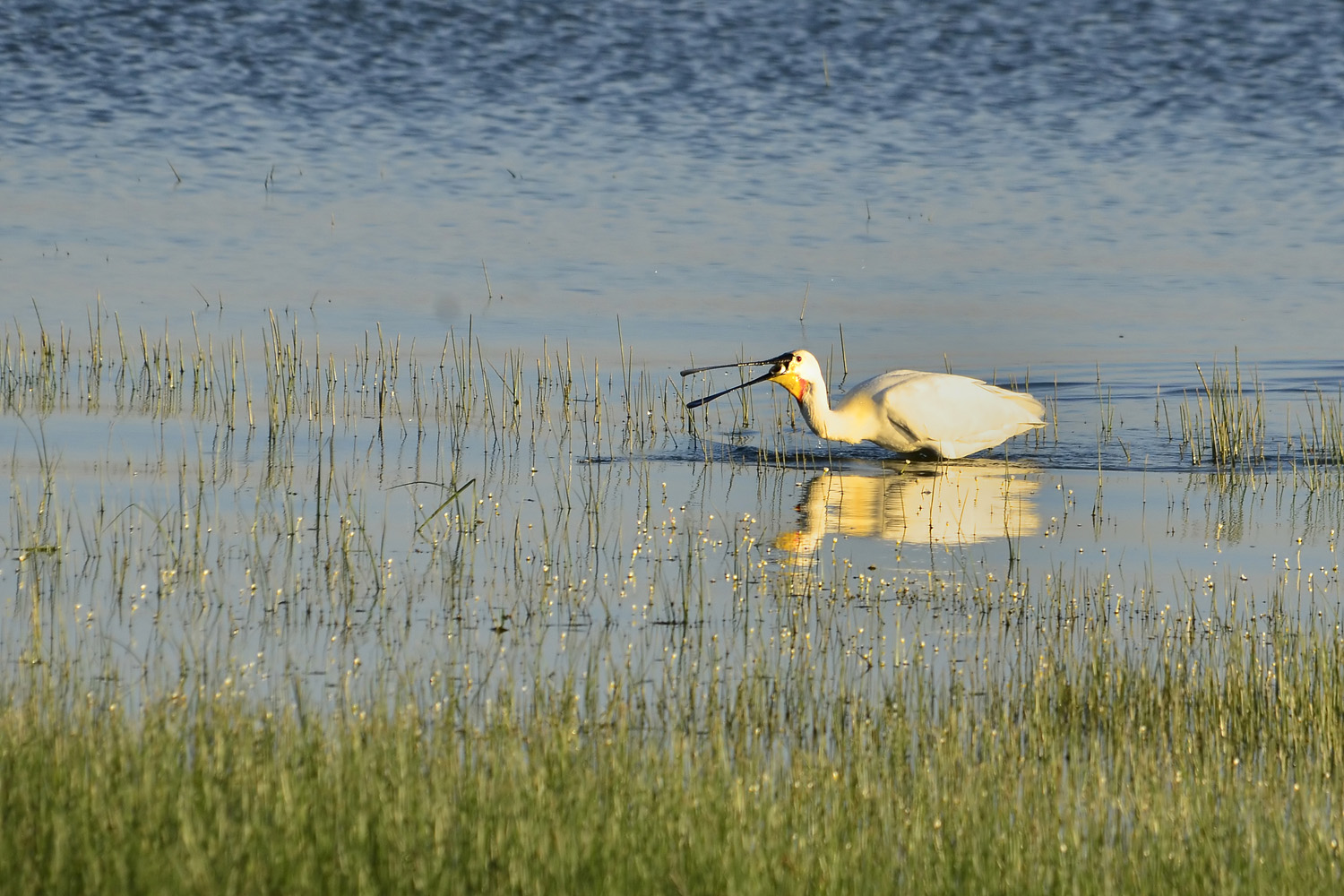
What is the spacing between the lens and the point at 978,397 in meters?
14.4

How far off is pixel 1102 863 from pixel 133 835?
283cm

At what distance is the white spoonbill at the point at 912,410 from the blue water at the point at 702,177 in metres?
3.09

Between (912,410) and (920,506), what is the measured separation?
5.97 feet

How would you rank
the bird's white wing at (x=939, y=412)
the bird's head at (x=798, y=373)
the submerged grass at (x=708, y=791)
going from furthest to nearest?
the bird's head at (x=798, y=373) → the bird's white wing at (x=939, y=412) → the submerged grass at (x=708, y=791)

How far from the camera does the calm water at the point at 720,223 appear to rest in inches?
454

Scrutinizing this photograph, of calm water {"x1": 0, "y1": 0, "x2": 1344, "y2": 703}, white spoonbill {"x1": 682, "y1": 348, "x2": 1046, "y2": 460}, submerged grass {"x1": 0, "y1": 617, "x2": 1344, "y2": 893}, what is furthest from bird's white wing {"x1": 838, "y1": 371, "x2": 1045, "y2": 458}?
submerged grass {"x1": 0, "y1": 617, "x2": 1344, "y2": 893}

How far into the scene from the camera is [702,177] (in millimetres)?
28844

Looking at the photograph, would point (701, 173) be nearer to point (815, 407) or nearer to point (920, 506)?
point (815, 407)

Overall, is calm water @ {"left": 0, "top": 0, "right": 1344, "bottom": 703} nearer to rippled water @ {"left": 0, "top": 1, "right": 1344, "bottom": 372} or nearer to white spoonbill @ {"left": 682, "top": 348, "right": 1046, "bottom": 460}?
rippled water @ {"left": 0, "top": 1, "right": 1344, "bottom": 372}

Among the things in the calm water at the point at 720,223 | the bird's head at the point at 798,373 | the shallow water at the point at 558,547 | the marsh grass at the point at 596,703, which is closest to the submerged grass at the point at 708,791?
the marsh grass at the point at 596,703

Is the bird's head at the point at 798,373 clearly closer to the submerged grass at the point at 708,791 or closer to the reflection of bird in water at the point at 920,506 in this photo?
the reflection of bird in water at the point at 920,506

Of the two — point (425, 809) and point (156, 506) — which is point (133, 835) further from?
point (156, 506)

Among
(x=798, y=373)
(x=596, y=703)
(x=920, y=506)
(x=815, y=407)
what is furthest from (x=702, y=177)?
(x=596, y=703)

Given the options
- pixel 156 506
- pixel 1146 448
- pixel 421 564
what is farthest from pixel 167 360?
pixel 1146 448
